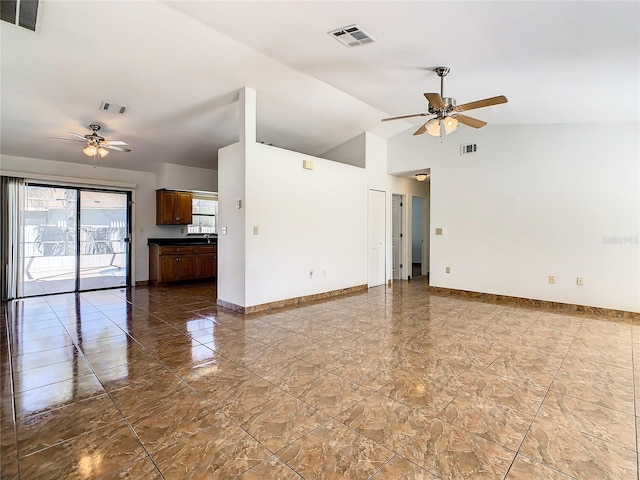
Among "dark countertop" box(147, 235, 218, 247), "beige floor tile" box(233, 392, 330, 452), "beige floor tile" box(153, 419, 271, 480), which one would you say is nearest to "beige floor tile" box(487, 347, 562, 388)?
"beige floor tile" box(233, 392, 330, 452)

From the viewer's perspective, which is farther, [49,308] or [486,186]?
[486,186]

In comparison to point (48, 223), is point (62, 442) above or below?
below

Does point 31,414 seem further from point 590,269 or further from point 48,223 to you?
point 590,269

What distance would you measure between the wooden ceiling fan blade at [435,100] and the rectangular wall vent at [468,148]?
2899 mm

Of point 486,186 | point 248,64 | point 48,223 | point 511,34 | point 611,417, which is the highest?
point 248,64

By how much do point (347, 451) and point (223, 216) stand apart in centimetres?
407

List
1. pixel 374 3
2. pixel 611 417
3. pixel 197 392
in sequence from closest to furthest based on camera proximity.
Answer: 1. pixel 611 417
2. pixel 197 392
3. pixel 374 3

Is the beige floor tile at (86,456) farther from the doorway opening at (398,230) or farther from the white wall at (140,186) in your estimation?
the doorway opening at (398,230)

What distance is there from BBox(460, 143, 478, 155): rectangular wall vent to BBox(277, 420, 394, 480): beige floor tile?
5641 millimetres

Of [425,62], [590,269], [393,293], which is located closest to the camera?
[425,62]

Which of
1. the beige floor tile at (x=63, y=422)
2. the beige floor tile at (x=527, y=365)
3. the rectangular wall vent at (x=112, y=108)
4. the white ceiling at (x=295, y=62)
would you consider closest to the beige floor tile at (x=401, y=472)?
the beige floor tile at (x=527, y=365)

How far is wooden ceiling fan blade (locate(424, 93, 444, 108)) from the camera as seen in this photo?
333 cm

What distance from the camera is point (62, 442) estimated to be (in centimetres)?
187

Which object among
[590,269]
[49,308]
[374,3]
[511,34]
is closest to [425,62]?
[511,34]
